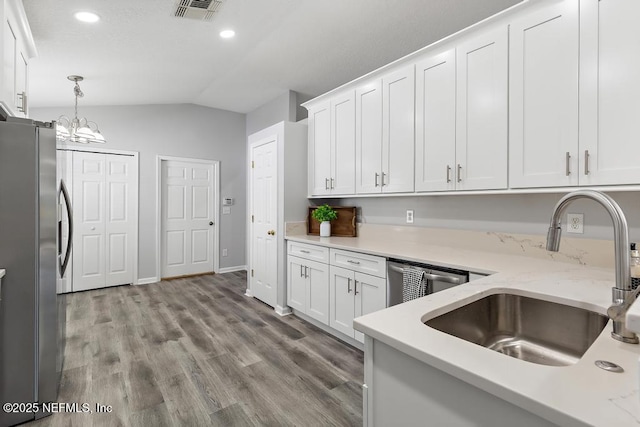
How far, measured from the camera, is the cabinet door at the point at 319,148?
11.3 feet

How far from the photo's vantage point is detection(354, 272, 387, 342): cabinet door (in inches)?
95.3

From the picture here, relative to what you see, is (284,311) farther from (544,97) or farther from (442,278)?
(544,97)

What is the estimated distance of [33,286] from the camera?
5.80 ft

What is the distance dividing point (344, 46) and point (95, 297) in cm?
437

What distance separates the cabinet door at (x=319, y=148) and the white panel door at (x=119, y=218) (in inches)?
114

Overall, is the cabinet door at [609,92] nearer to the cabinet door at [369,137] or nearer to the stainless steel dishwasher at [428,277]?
the stainless steel dishwasher at [428,277]

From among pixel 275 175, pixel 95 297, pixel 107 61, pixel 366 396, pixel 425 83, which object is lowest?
pixel 95 297

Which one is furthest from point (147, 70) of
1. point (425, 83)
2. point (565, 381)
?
point (565, 381)

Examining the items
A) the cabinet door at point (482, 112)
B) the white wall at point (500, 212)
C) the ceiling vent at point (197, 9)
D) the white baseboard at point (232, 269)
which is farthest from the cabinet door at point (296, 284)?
the white baseboard at point (232, 269)

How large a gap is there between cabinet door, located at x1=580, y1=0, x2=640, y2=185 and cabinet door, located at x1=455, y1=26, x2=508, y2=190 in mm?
409

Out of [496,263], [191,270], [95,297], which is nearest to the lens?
[496,263]

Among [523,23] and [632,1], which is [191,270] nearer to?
[523,23]

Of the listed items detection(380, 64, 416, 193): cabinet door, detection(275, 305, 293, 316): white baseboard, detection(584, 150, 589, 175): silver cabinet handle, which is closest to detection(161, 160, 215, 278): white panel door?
detection(275, 305, 293, 316): white baseboard

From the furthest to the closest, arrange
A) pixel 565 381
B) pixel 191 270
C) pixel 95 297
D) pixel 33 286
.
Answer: pixel 191 270, pixel 95 297, pixel 33 286, pixel 565 381
